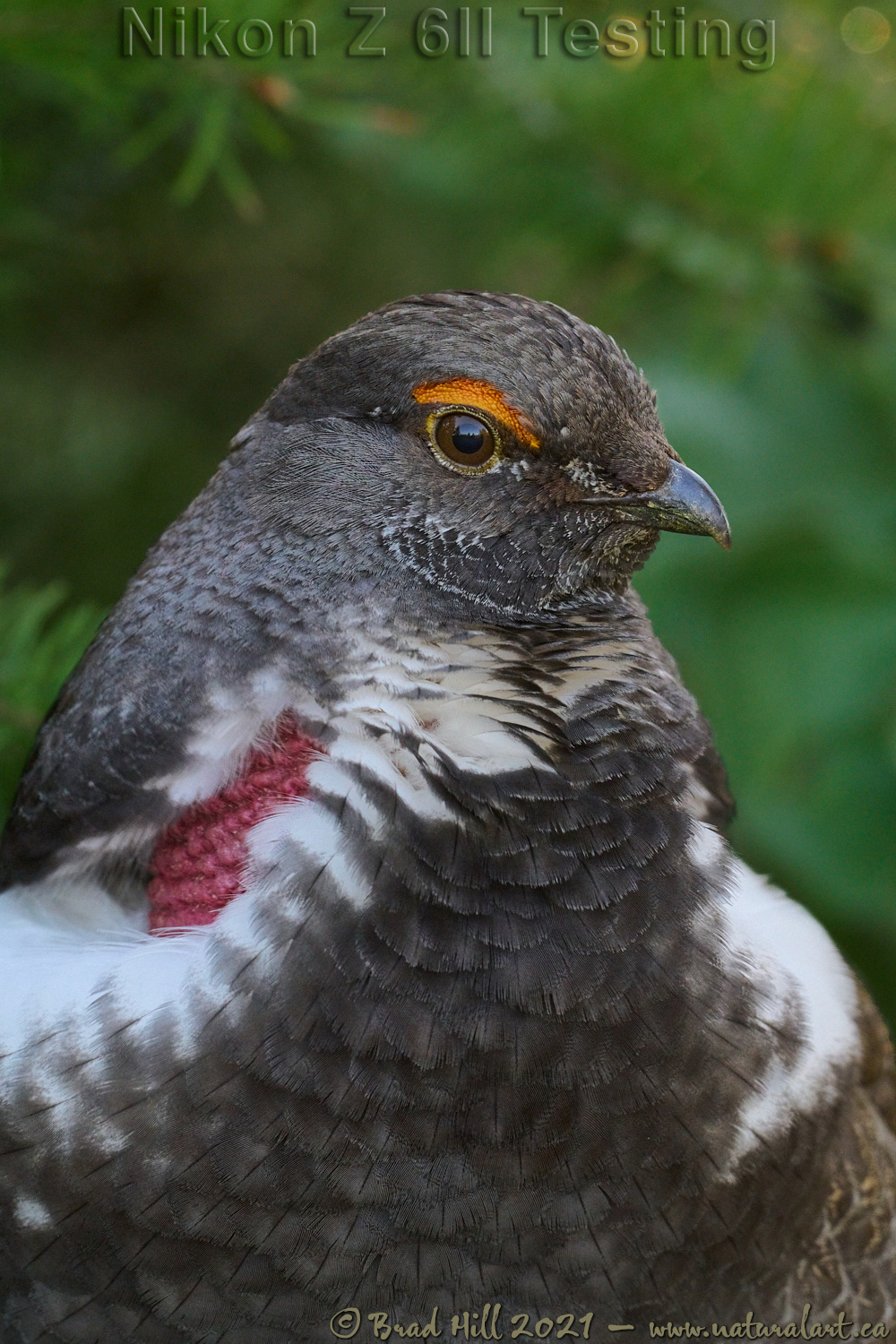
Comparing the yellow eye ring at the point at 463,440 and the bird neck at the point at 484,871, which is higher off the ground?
the yellow eye ring at the point at 463,440

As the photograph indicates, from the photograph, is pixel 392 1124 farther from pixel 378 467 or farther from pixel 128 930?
pixel 378 467

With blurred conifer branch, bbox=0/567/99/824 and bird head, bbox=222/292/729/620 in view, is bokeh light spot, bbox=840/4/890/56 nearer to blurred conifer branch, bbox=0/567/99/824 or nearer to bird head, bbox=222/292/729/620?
bird head, bbox=222/292/729/620

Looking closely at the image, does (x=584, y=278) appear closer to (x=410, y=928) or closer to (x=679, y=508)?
(x=679, y=508)

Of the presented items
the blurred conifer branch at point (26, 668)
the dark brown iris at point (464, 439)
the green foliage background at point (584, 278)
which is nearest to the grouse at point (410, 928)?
the dark brown iris at point (464, 439)

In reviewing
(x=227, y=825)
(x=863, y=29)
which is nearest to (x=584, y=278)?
(x=863, y=29)

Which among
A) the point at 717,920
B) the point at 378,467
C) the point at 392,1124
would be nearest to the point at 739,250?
the point at 378,467

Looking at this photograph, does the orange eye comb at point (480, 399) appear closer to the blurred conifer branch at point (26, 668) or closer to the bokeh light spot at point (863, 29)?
the blurred conifer branch at point (26, 668)
